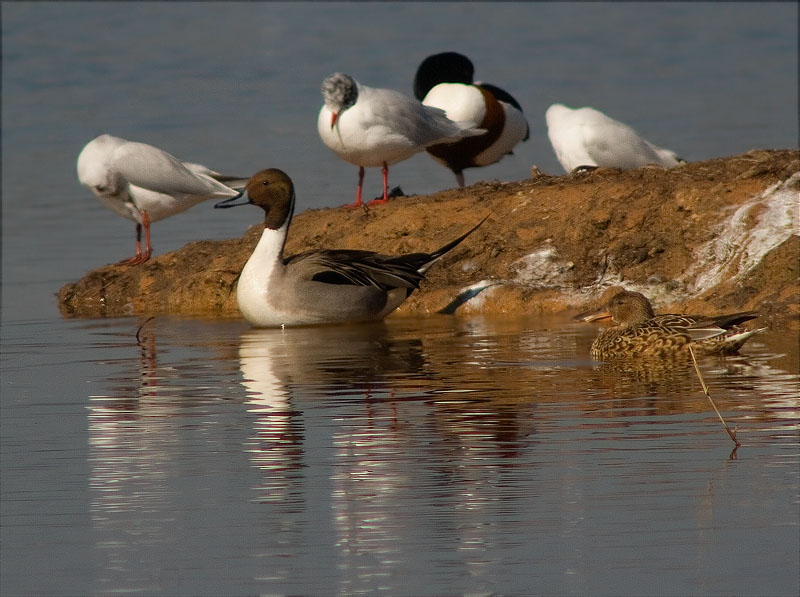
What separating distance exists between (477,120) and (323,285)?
3939 millimetres

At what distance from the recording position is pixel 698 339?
8.62 m

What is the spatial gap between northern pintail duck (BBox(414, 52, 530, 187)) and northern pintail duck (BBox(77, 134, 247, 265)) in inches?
89.6

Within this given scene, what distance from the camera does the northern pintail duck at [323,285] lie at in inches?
412

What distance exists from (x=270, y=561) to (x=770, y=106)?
690 inches

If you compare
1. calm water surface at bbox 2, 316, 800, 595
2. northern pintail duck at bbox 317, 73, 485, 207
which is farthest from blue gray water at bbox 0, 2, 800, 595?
northern pintail duck at bbox 317, 73, 485, 207

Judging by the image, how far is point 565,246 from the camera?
36.7 ft

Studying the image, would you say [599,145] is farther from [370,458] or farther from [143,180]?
[370,458]

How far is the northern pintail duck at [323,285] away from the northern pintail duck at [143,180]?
6.40 feet

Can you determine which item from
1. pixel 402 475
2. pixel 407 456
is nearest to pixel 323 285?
pixel 407 456

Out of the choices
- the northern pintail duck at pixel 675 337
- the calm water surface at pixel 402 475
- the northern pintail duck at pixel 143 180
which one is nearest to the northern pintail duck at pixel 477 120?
the northern pintail duck at pixel 143 180

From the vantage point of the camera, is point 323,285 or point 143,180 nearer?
point 323,285

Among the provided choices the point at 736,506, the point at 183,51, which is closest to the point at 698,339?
the point at 736,506

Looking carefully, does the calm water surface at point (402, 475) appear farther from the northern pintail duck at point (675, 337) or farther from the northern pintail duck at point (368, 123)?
the northern pintail duck at point (368, 123)

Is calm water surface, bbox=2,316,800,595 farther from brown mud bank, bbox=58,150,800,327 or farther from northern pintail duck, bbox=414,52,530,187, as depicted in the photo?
northern pintail duck, bbox=414,52,530,187
